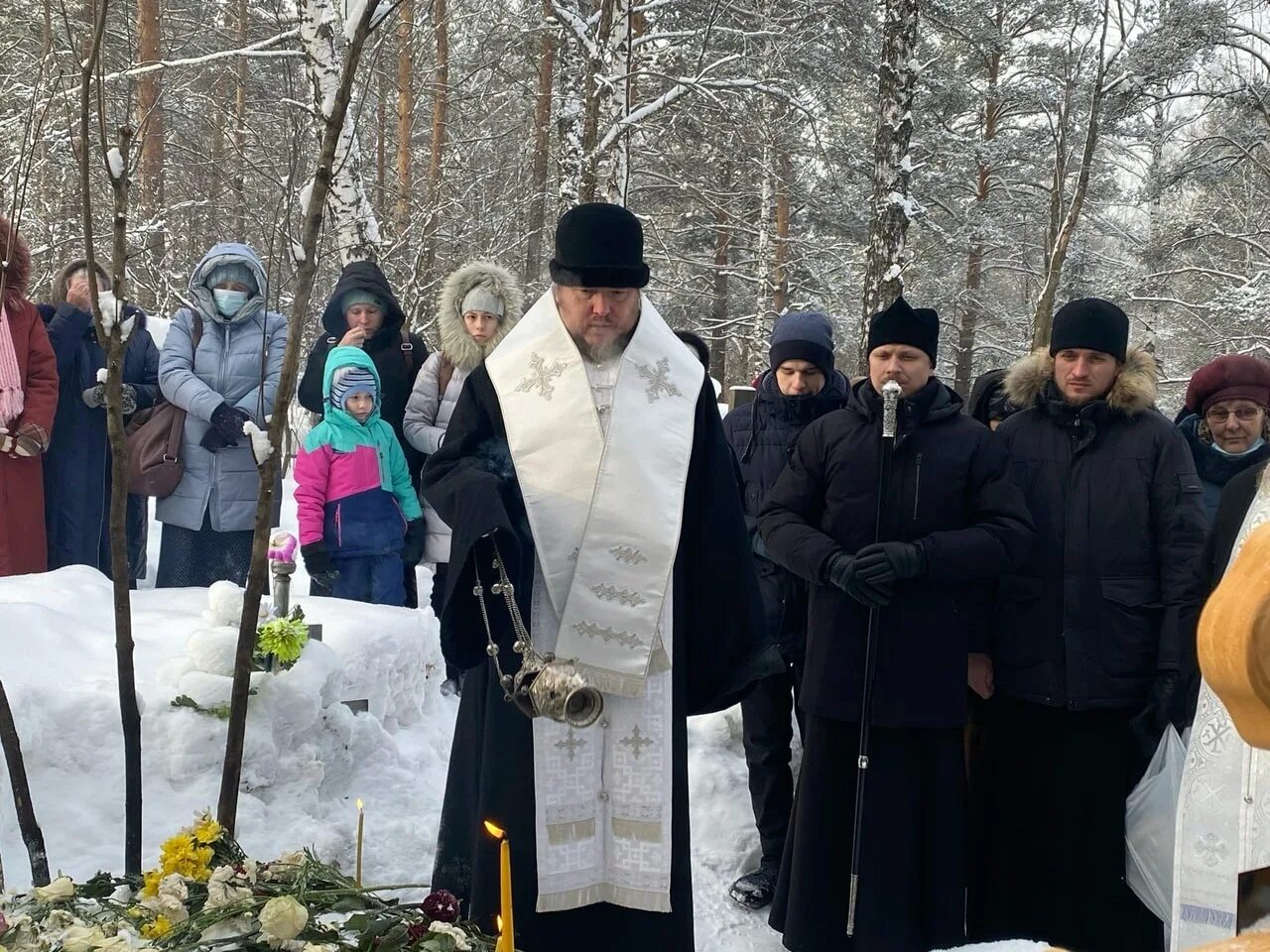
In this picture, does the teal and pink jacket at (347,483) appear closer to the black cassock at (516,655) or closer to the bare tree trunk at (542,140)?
the black cassock at (516,655)

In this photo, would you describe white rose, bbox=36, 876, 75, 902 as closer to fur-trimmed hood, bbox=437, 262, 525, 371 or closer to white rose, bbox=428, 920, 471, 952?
white rose, bbox=428, 920, 471, 952

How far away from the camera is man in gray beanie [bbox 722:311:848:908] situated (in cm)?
430

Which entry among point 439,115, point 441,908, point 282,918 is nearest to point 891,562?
point 441,908

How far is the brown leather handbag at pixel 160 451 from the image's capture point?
18.5 feet

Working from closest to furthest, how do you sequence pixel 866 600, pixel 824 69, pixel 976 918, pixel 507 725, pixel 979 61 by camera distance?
pixel 507 725
pixel 866 600
pixel 976 918
pixel 824 69
pixel 979 61

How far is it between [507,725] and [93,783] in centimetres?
153

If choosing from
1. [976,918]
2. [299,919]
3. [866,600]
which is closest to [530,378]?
[866,600]

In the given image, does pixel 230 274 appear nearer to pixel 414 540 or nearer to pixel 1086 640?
pixel 414 540

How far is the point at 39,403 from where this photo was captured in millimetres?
5473

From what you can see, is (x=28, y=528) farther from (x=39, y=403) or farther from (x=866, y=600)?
(x=866, y=600)

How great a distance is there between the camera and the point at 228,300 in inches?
221

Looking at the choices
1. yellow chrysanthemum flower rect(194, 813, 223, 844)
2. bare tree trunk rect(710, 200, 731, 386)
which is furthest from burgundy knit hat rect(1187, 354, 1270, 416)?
bare tree trunk rect(710, 200, 731, 386)

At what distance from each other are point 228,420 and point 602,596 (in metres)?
3.46

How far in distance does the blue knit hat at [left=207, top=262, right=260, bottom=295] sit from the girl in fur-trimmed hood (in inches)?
38.7
